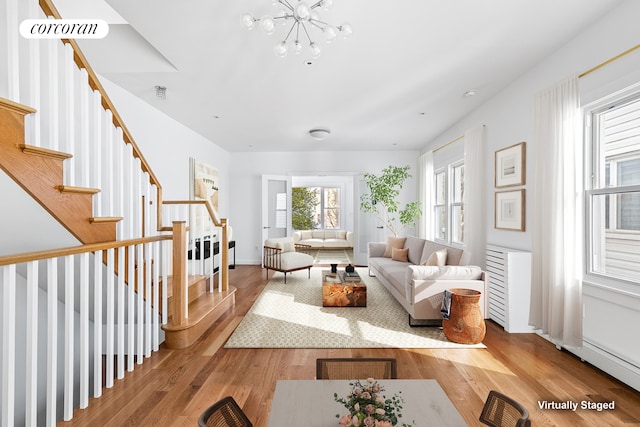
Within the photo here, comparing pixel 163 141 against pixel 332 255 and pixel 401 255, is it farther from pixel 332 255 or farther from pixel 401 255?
pixel 332 255

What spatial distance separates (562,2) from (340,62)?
1768 millimetres

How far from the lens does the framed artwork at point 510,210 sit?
11.6ft

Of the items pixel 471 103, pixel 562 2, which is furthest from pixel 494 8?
pixel 471 103

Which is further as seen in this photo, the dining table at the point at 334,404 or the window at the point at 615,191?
the window at the point at 615,191

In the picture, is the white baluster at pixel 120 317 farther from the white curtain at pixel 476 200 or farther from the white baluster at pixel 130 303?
the white curtain at pixel 476 200

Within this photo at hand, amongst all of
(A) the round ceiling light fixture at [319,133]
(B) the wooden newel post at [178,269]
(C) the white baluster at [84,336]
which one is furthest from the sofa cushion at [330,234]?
(C) the white baluster at [84,336]

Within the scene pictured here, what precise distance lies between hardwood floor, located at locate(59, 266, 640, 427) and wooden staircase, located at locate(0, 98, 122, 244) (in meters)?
1.16

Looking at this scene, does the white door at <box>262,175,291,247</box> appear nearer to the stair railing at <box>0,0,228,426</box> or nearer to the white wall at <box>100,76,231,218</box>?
the white wall at <box>100,76,231,218</box>

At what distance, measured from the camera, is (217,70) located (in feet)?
10.8

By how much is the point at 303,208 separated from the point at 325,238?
58.2 inches

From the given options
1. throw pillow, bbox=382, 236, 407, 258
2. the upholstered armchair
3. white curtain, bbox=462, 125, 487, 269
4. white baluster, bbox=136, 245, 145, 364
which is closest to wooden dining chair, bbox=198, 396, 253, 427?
white baluster, bbox=136, 245, 145, 364

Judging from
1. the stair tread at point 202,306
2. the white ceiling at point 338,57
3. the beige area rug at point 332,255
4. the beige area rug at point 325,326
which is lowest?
the beige area rug at point 332,255

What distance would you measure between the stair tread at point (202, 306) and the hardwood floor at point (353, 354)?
0.23 metres

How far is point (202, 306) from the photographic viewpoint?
3590mm
